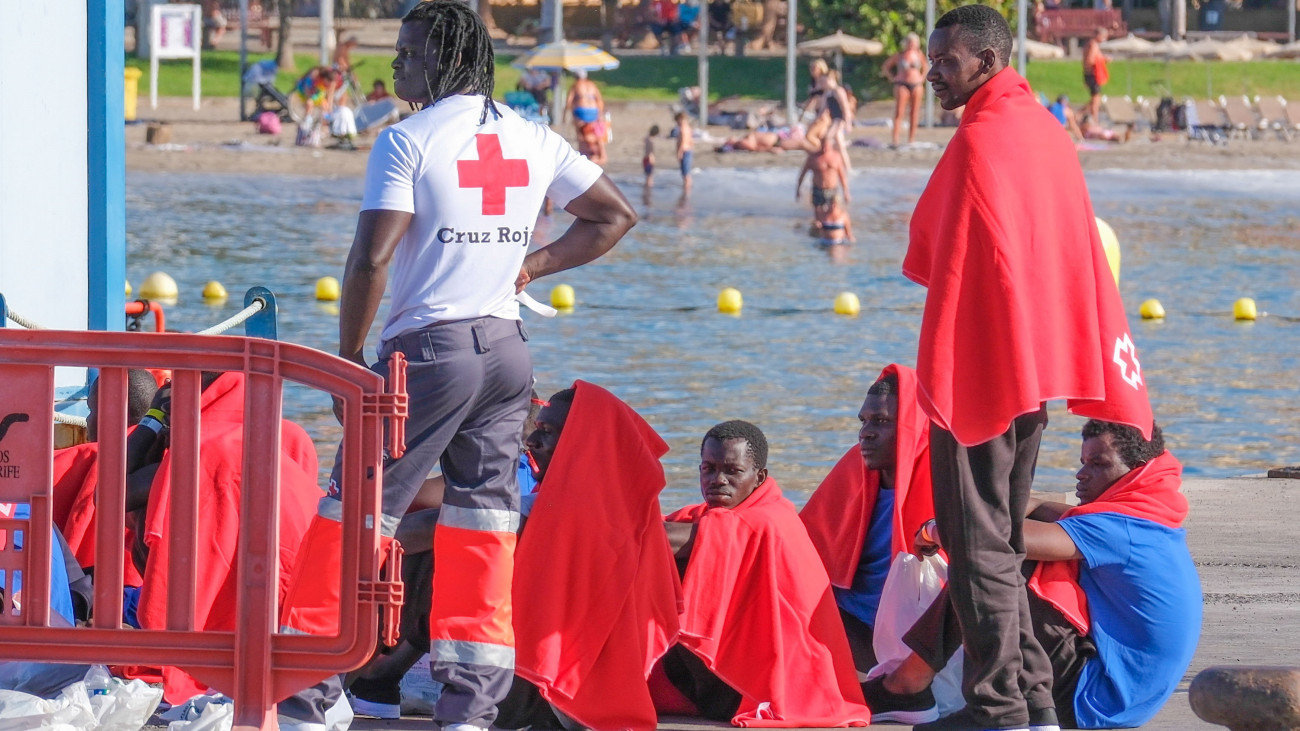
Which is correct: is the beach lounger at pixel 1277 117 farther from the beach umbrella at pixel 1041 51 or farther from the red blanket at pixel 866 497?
the red blanket at pixel 866 497

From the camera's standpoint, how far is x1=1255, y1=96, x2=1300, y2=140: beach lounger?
33.4 metres

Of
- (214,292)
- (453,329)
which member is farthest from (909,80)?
(453,329)

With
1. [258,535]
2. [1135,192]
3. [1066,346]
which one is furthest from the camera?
[1135,192]

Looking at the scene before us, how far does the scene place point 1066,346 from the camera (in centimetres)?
420

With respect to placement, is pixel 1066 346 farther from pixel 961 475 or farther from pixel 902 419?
pixel 902 419

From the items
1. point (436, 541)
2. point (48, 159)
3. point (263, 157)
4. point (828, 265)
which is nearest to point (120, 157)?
point (48, 159)

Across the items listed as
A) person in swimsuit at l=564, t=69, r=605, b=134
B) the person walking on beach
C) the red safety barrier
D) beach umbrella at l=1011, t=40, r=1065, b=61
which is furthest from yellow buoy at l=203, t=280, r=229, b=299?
beach umbrella at l=1011, t=40, r=1065, b=61

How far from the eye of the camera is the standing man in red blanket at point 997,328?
4.09 meters

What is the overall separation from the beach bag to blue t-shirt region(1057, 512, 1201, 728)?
1.06ft

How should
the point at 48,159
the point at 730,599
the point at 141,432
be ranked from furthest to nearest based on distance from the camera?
1. the point at 48,159
2. the point at 141,432
3. the point at 730,599

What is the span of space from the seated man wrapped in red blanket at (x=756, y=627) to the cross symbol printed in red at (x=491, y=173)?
3.53 feet

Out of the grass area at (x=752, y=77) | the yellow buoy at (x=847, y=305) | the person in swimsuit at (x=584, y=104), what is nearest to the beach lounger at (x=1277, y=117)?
the grass area at (x=752, y=77)

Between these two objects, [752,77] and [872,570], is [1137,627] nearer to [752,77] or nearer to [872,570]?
[872,570]

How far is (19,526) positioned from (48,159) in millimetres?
3871
